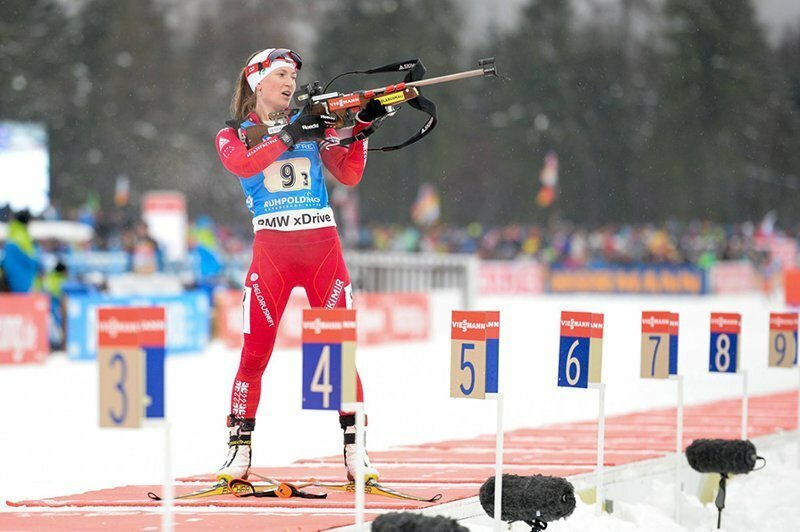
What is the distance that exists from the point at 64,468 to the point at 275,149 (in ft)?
10.2

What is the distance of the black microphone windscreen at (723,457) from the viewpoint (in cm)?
709

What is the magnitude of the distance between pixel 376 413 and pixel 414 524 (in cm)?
674

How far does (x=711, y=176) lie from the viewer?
46.2 metres

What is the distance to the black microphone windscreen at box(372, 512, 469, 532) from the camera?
15.0ft

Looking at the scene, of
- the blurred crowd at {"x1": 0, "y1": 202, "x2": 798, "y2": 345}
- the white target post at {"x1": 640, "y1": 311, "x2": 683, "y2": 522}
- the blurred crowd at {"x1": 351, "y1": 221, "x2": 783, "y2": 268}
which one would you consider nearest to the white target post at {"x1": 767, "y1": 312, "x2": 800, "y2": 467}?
the white target post at {"x1": 640, "y1": 311, "x2": 683, "y2": 522}

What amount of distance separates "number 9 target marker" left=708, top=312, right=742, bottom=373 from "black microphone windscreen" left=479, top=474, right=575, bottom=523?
2.20m

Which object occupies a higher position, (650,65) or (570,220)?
(650,65)

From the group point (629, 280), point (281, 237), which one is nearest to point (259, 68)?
point (281, 237)

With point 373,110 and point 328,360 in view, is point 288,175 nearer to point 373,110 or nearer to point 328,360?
point 373,110

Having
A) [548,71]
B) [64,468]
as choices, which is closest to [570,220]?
[548,71]

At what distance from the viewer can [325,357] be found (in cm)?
479

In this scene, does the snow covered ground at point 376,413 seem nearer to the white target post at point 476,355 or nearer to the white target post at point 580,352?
the white target post at point 580,352

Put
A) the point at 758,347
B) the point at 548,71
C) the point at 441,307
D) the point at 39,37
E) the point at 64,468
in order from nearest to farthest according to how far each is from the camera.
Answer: the point at 64,468 < the point at 758,347 < the point at 441,307 < the point at 39,37 < the point at 548,71

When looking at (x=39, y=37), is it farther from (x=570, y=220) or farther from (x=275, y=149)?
(x=275, y=149)
